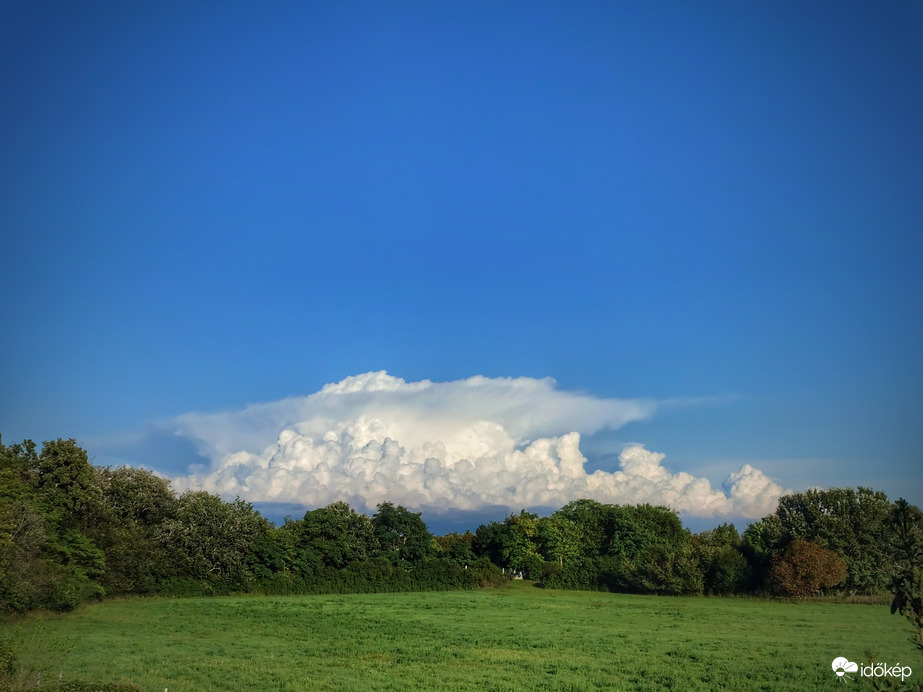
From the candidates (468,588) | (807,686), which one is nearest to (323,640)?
(807,686)

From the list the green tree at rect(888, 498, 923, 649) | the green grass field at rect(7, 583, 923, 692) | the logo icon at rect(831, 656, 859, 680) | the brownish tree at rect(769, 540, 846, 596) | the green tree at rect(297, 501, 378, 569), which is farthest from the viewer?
the green tree at rect(297, 501, 378, 569)

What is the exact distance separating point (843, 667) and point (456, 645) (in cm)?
1580

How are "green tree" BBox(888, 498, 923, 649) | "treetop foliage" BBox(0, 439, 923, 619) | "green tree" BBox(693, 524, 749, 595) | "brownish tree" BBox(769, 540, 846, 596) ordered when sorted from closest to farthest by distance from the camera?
"green tree" BBox(888, 498, 923, 649), "treetop foliage" BBox(0, 439, 923, 619), "brownish tree" BBox(769, 540, 846, 596), "green tree" BBox(693, 524, 749, 595)

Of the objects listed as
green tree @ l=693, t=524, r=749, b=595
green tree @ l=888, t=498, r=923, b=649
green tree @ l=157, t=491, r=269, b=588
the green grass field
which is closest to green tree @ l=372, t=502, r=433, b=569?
green tree @ l=157, t=491, r=269, b=588

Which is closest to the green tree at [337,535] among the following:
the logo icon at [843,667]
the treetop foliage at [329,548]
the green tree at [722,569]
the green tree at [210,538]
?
the treetop foliage at [329,548]

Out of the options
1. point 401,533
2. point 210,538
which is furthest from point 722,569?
point 210,538

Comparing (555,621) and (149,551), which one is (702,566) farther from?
(149,551)

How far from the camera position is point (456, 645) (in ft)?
104

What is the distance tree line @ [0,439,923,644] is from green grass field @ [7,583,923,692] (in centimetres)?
367

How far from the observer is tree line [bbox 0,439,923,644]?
4538cm

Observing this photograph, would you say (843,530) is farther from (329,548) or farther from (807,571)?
(329,548)

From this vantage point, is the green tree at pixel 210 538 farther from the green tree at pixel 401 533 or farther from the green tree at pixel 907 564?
the green tree at pixel 907 564

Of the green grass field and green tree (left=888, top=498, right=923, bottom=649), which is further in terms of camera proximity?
the green grass field

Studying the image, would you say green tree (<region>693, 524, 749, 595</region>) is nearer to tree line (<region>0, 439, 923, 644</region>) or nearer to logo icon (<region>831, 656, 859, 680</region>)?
tree line (<region>0, 439, 923, 644</region>)
